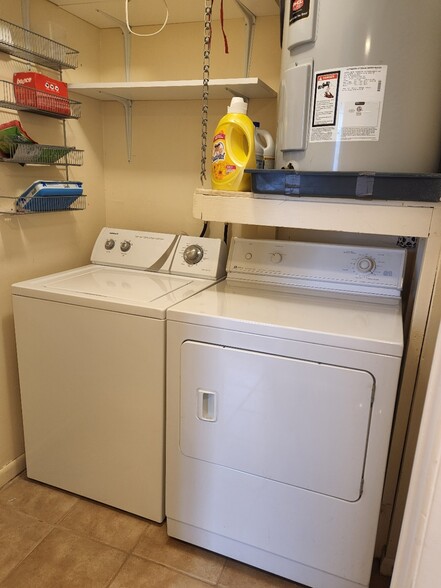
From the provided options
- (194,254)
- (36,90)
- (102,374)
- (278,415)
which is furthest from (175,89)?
(278,415)

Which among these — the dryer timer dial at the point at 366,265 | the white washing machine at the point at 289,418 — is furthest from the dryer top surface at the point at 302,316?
the dryer timer dial at the point at 366,265

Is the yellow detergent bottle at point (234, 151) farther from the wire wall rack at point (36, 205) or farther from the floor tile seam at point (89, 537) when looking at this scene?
the floor tile seam at point (89, 537)

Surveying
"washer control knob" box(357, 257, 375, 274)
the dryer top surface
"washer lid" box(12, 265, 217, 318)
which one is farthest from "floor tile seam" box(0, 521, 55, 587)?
"washer control knob" box(357, 257, 375, 274)

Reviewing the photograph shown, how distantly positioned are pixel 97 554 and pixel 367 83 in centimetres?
183

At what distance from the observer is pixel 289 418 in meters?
1.31

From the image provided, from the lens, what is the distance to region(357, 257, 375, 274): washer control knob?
1.59 m

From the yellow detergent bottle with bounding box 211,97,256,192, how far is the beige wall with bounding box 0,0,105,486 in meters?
0.90

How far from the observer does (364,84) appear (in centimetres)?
112

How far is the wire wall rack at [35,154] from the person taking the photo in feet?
5.30

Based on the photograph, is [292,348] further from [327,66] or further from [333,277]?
[327,66]

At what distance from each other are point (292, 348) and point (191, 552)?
37.3 inches

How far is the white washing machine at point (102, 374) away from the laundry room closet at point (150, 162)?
0.66 ft

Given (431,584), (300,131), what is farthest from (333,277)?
(431,584)

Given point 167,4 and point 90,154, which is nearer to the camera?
point 167,4
